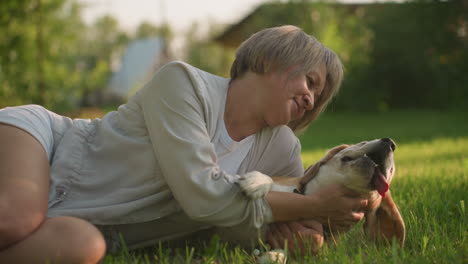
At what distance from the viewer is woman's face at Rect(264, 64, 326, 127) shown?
2.59m

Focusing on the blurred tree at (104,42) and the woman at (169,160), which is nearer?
the woman at (169,160)

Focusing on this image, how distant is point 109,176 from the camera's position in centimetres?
242

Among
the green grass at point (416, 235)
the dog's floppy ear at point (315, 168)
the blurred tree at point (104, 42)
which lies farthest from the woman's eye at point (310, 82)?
the blurred tree at point (104, 42)

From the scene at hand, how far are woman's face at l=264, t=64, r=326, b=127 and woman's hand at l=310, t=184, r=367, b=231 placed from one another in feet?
1.47

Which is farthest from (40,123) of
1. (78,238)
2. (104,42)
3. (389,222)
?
(104,42)

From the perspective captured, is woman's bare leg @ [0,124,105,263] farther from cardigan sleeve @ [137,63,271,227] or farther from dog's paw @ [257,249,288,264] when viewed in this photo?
dog's paw @ [257,249,288,264]

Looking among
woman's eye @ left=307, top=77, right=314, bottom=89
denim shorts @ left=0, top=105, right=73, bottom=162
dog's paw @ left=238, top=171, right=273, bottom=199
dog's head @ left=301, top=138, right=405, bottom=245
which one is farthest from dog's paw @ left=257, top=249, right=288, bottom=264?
→ denim shorts @ left=0, top=105, right=73, bottom=162

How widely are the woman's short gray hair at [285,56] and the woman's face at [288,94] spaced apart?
4 cm

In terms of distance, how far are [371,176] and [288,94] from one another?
567 millimetres

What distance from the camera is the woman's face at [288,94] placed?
259cm

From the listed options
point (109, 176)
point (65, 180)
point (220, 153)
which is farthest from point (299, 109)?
point (65, 180)

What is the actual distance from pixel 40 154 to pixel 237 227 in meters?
0.96

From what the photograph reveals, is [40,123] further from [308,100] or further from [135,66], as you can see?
[135,66]

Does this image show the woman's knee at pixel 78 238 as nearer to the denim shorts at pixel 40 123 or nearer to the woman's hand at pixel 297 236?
the denim shorts at pixel 40 123
